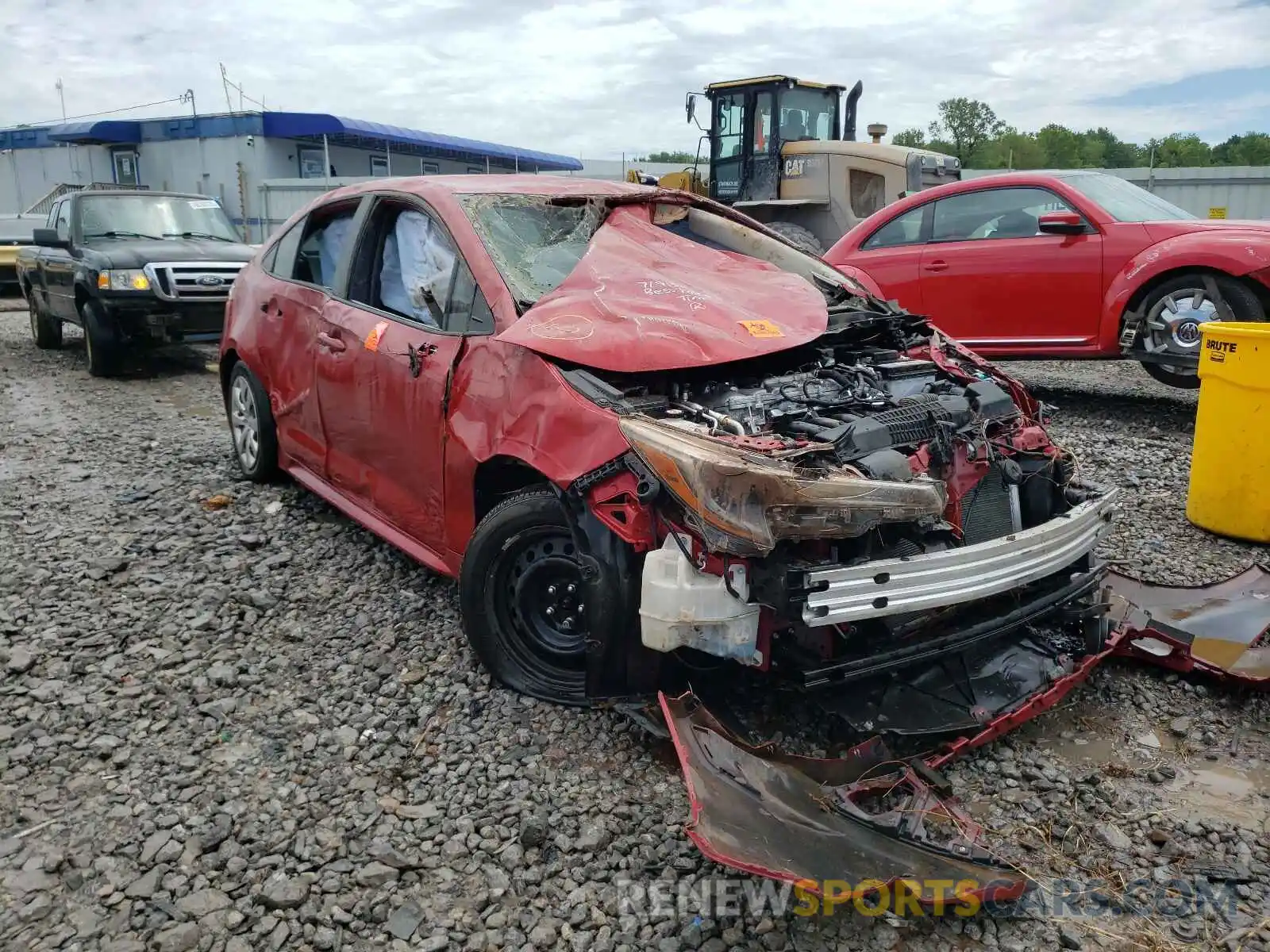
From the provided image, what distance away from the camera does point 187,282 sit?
9.22m

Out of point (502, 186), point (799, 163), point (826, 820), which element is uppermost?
point (799, 163)

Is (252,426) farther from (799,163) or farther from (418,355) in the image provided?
(799,163)

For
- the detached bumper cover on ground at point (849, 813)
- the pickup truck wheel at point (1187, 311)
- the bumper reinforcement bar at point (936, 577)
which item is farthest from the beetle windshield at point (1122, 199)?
the bumper reinforcement bar at point (936, 577)

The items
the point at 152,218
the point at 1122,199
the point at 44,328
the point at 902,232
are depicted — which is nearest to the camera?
the point at 1122,199

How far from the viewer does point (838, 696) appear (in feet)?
9.64

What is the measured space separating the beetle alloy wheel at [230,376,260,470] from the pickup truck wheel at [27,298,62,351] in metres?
7.23

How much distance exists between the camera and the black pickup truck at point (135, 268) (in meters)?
9.23

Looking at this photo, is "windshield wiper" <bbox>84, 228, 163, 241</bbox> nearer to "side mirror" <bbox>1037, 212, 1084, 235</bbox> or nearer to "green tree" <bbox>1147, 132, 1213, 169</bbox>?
"side mirror" <bbox>1037, 212, 1084, 235</bbox>

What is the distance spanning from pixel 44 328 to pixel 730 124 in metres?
8.78

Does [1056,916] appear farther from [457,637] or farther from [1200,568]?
[1200,568]

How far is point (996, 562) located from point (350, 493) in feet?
9.16

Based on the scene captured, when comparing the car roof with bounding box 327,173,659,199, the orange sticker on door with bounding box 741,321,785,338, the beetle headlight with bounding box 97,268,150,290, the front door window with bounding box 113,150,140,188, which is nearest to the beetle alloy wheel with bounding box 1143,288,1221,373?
the car roof with bounding box 327,173,659,199

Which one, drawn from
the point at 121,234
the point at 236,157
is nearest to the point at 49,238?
the point at 121,234

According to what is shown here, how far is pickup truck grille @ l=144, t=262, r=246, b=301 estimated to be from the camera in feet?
30.1
